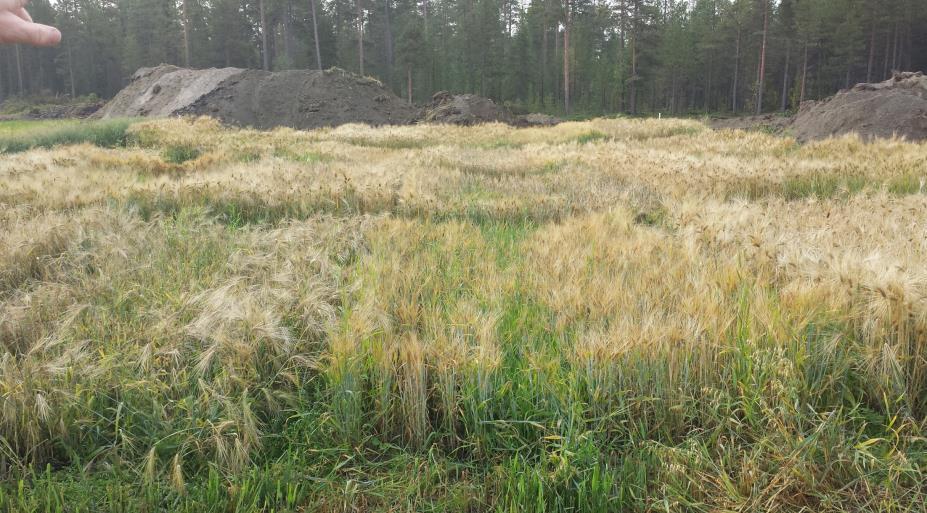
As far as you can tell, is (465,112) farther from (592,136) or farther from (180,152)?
(180,152)

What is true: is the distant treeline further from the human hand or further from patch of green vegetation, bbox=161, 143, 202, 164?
the human hand

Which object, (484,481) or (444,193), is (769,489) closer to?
(484,481)

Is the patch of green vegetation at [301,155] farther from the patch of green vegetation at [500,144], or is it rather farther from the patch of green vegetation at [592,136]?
the patch of green vegetation at [592,136]

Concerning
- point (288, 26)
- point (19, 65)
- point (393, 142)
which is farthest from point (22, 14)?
point (19, 65)

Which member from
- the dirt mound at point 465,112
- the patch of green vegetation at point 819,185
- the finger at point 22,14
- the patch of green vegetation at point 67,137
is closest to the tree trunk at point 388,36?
the dirt mound at point 465,112

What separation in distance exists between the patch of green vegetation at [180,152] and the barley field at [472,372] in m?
9.50

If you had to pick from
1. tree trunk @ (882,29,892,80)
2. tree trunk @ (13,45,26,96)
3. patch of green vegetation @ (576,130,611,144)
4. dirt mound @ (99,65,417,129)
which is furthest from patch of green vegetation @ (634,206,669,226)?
tree trunk @ (13,45,26,96)

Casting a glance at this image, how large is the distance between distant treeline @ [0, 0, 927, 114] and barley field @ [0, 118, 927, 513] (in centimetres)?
4911

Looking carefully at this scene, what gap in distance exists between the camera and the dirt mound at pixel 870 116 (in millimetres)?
15016

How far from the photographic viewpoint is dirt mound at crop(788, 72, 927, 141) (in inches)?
591

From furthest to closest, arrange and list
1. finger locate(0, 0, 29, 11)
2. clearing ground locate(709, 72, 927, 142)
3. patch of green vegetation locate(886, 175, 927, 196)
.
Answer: clearing ground locate(709, 72, 927, 142) → patch of green vegetation locate(886, 175, 927, 196) → finger locate(0, 0, 29, 11)

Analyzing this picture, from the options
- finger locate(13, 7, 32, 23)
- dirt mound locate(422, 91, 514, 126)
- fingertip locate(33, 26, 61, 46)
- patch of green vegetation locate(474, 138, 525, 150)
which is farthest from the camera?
dirt mound locate(422, 91, 514, 126)

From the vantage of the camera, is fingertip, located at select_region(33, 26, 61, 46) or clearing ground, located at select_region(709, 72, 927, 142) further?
clearing ground, located at select_region(709, 72, 927, 142)

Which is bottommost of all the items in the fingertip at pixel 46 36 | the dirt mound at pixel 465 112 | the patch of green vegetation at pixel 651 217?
the patch of green vegetation at pixel 651 217
